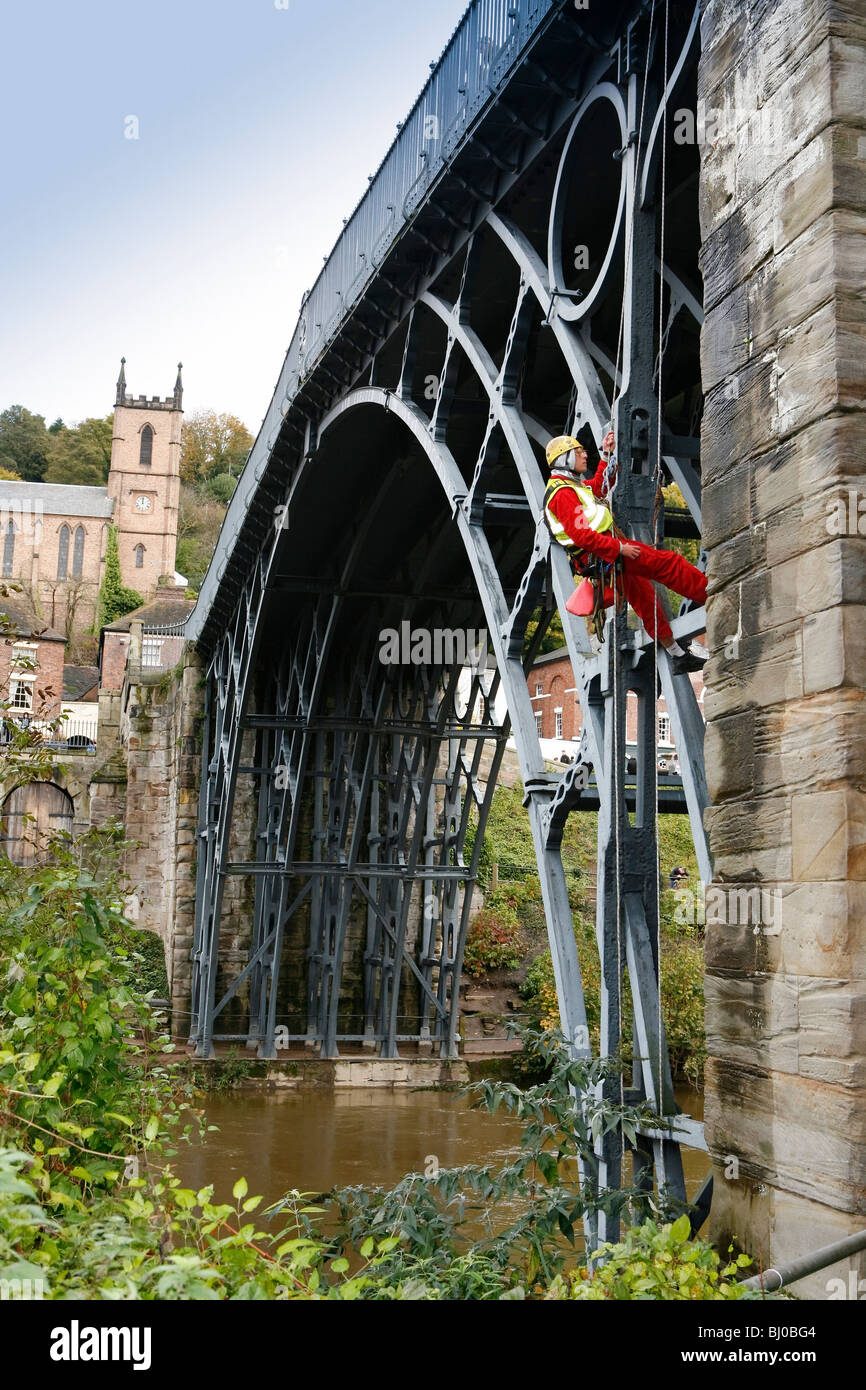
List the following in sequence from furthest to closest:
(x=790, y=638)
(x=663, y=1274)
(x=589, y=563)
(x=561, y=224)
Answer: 1. (x=561, y=224)
2. (x=589, y=563)
3. (x=790, y=638)
4. (x=663, y=1274)

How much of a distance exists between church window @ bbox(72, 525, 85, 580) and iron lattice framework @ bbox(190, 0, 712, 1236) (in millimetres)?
47901

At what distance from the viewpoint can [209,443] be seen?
8519 cm

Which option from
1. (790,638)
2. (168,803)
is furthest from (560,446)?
(168,803)

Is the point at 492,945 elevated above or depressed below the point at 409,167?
below

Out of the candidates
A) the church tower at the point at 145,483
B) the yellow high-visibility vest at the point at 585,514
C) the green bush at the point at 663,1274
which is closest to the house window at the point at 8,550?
the church tower at the point at 145,483

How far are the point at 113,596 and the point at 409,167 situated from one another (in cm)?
5654

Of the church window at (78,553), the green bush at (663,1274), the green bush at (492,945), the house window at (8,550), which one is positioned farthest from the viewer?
the house window at (8,550)

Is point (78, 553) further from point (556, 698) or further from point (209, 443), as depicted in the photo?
point (556, 698)

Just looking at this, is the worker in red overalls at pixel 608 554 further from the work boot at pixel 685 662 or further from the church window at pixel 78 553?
the church window at pixel 78 553

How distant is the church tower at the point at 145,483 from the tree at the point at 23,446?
46.3 ft

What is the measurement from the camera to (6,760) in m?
6.02

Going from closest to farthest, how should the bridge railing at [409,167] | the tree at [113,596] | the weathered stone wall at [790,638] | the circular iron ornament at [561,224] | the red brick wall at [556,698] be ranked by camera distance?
1. the weathered stone wall at [790,638]
2. the circular iron ornament at [561,224]
3. the bridge railing at [409,167]
4. the red brick wall at [556,698]
5. the tree at [113,596]

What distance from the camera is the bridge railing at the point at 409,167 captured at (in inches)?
310
